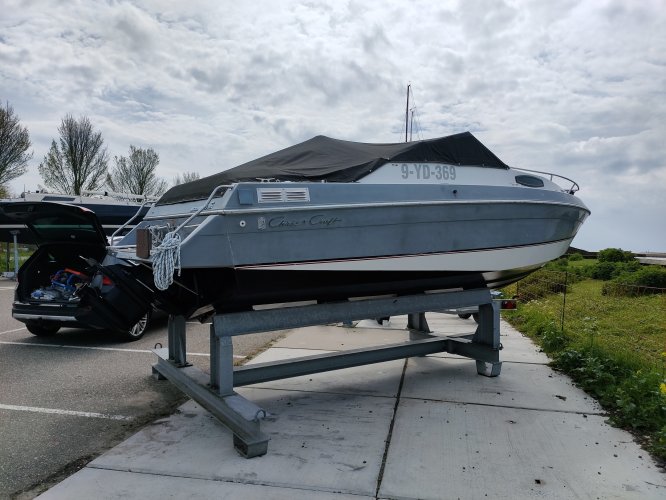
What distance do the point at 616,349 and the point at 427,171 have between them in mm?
2991

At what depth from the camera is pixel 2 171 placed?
74.2 ft

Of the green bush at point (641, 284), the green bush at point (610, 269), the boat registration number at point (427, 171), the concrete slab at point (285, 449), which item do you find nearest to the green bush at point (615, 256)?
the green bush at point (610, 269)

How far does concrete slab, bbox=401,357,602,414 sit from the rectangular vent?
2.24 meters

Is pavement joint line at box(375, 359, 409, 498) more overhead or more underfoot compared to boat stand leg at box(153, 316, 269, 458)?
more underfoot

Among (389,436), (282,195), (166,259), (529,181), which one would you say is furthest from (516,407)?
(166,259)

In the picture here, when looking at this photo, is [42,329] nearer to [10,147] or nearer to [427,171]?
[427,171]

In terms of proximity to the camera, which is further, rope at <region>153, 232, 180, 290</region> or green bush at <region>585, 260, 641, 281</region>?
green bush at <region>585, 260, 641, 281</region>

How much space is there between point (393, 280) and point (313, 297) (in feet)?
2.62

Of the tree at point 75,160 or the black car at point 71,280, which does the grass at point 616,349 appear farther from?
the tree at point 75,160

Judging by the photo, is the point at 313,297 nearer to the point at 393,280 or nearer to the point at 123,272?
the point at 393,280

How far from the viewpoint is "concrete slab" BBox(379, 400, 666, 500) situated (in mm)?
3307

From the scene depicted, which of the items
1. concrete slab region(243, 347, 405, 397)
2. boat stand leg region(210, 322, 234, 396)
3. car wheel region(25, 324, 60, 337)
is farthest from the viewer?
car wheel region(25, 324, 60, 337)

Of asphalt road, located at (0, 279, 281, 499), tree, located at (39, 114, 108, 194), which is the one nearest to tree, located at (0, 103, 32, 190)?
tree, located at (39, 114, 108, 194)

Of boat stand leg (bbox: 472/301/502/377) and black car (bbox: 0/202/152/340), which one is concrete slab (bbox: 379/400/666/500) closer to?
boat stand leg (bbox: 472/301/502/377)
